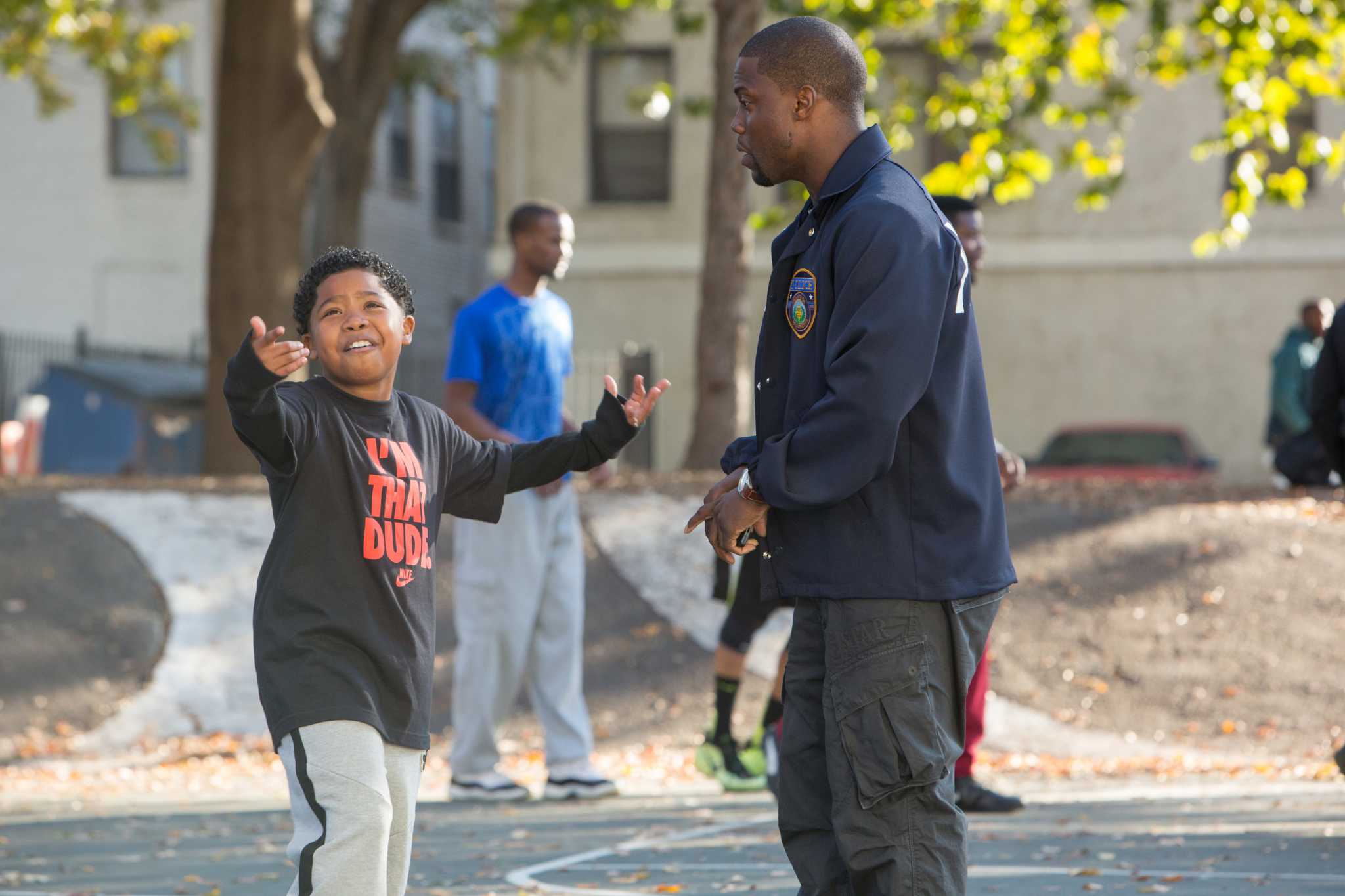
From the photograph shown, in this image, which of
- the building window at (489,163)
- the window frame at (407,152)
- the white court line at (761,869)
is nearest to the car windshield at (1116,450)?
the window frame at (407,152)

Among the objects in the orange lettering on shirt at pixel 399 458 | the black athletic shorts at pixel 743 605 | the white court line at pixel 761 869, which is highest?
the orange lettering on shirt at pixel 399 458

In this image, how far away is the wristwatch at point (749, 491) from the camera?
149 inches

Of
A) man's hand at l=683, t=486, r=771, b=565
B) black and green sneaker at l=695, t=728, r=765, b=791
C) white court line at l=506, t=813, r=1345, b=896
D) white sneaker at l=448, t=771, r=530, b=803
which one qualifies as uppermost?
man's hand at l=683, t=486, r=771, b=565

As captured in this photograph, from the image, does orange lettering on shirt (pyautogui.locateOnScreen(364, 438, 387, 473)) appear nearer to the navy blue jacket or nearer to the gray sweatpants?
the gray sweatpants

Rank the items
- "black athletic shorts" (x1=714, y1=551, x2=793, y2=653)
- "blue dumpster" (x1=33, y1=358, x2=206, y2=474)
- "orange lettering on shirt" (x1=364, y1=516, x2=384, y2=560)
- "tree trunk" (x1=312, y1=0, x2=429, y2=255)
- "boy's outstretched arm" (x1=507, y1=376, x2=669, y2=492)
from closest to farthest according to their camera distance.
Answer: "orange lettering on shirt" (x1=364, y1=516, x2=384, y2=560) < "boy's outstretched arm" (x1=507, y1=376, x2=669, y2=492) < "black athletic shorts" (x1=714, y1=551, x2=793, y2=653) < "tree trunk" (x1=312, y1=0, x2=429, y2=255) < "blue dumpster" (x1=33, y1=358, x2=206, y2=474)

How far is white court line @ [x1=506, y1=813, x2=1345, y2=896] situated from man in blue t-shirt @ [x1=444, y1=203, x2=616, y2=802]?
4.38 feet

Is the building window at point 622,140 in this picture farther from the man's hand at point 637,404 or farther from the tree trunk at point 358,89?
the man's hand at point 637,404

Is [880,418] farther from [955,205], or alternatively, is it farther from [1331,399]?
[955,205]

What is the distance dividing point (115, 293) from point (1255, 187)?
20.5 m

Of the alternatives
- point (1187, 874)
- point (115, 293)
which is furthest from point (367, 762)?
point (115, 293)

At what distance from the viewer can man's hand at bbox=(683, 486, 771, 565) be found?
12.5ft

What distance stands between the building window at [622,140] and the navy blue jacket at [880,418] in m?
21.7

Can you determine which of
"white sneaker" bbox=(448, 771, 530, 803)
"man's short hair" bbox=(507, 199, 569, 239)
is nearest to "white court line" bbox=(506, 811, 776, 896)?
"white sneaker" bbox=(448, 771, 530, 803)

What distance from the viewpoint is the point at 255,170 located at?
14594 millimetres
